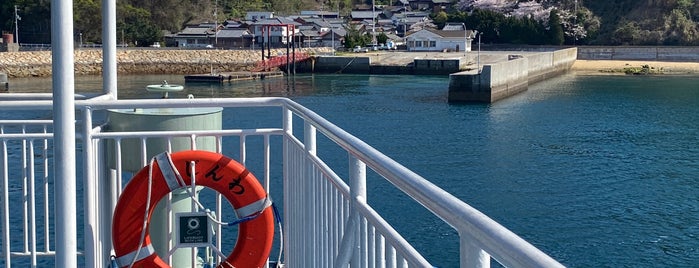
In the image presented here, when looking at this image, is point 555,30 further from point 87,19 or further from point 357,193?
point 357,193

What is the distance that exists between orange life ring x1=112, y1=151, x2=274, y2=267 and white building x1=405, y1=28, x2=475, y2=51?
61965 mm

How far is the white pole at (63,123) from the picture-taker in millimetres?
2463

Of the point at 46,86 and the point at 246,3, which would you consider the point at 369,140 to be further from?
the point at 246,3

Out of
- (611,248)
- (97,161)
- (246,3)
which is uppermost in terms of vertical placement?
(246,3)

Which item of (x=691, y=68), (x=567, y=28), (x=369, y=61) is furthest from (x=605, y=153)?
(x=567, y=28)

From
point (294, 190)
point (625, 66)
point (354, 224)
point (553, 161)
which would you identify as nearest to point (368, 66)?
point (625, 66)

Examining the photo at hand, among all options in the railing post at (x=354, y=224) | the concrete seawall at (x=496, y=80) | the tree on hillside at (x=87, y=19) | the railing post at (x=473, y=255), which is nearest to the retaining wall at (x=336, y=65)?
the concrete seawall at (x=496, y=80)

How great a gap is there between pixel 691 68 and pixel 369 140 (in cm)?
4155

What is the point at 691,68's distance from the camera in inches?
2255

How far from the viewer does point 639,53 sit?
63.8 metres

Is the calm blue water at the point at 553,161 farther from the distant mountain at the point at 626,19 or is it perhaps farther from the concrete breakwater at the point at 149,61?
the distant mountain at the point at 626,19

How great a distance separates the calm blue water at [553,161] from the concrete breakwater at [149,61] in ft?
41.5

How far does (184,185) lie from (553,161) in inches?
661

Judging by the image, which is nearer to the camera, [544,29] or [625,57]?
[625,57]
